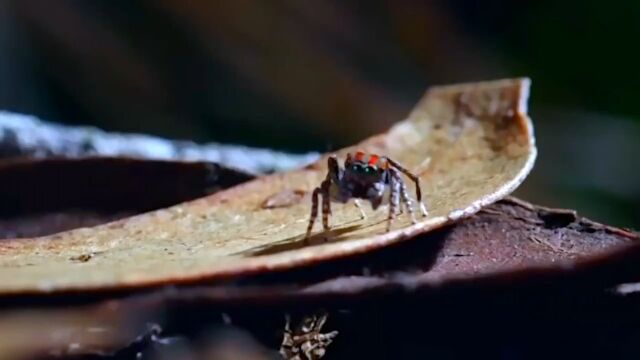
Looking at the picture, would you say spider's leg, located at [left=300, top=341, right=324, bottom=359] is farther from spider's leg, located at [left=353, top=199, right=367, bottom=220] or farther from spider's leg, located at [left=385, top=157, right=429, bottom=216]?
spider's leg, located at [left=353, top=199, right=367, bottom=220]

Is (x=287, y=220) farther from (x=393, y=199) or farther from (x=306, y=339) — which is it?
(x=306, y=339)

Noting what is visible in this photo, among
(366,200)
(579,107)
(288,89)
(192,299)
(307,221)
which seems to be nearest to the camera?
(192,299)

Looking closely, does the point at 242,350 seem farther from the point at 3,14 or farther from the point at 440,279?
the point at 3,14

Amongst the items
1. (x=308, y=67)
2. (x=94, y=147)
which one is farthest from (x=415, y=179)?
(x=308, y=67)

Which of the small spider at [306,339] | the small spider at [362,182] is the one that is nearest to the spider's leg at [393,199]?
the small spider at [362,182]

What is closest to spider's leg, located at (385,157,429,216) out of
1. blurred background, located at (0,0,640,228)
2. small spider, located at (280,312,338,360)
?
→ small spider, located at (280,312,338,360)

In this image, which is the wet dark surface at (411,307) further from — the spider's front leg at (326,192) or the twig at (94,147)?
the twig at (94,147)

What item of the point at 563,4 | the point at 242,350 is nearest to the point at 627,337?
the point at 242,350
